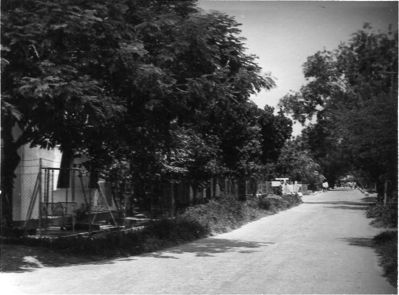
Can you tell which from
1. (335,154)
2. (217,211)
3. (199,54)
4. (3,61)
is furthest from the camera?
(335,154)

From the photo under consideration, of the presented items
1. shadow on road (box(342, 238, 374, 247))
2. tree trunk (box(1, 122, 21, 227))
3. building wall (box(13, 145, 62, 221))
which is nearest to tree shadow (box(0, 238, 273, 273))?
tree trunk (box(1, 122, 21, 227))

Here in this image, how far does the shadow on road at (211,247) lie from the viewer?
12.6m

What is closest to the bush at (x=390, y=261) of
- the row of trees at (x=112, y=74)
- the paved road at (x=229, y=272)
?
the paved road at (x=229, y=272)

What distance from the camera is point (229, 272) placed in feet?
32.3


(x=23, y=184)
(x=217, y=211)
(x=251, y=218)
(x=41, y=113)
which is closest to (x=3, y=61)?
(x=41, y=113)

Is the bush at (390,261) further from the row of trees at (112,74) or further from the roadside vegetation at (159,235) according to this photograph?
the roadside vegetation at (159,235)

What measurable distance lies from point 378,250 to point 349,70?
4804mm

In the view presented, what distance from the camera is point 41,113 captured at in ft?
34.8

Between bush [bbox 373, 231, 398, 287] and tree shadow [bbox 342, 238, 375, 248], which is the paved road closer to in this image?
tree shadow [bbox 342, 238, 375, 248]

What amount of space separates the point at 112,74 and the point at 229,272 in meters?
5.00

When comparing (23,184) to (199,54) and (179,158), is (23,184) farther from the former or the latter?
(199,54)

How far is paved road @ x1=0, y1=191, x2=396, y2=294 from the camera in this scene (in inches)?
329

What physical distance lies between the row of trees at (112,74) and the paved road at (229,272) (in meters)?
2.95

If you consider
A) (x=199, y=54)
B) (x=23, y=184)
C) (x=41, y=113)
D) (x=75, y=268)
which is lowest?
(x=75, y=268)
